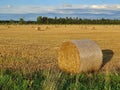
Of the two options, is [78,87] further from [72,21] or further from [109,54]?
[72,21]

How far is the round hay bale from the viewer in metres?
12.7

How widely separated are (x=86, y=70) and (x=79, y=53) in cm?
66

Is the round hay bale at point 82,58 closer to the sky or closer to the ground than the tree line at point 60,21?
closer to the sky

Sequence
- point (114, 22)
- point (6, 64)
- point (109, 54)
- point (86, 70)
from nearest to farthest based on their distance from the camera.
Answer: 1. point (86, 70)
2. point (6, 64)
3. point (109, 54)
4. point (114, 22)

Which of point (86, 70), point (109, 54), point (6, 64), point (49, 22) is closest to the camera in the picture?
point (86, 70)

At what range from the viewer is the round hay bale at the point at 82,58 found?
41.6ft

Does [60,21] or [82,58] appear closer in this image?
[82,58]

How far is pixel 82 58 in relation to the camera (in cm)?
1275

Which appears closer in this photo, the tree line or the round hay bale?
the round hay bale

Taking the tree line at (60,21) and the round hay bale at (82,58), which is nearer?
the round hay bale at (82,58)

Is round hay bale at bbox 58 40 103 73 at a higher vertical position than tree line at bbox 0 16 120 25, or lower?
higher

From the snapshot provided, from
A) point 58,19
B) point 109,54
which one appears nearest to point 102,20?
point 58,19

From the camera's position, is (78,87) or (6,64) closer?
(78,87)

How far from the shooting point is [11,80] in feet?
29.6
